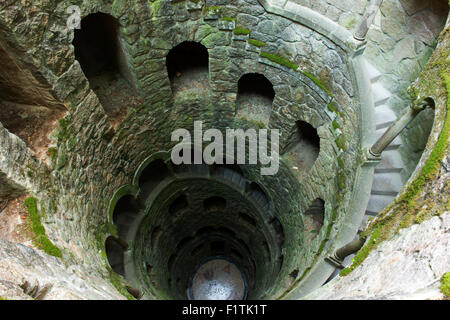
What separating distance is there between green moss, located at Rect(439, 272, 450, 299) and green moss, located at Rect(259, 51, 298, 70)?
5.24 m

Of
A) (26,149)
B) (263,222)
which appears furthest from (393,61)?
(26,149)

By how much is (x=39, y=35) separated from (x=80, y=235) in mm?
3411

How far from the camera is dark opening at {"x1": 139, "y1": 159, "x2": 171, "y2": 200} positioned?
31.6 ft

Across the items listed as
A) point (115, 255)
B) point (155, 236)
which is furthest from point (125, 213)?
point (155, 236)

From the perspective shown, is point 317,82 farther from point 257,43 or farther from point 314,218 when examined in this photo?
point 314,218

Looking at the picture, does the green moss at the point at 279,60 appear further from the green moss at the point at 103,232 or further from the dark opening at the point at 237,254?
the dark opening at the point at 237,254

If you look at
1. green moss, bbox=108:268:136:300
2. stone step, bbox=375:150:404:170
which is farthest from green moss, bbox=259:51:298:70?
green moss, bbox=108:268:136:300

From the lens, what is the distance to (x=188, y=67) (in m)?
8.48

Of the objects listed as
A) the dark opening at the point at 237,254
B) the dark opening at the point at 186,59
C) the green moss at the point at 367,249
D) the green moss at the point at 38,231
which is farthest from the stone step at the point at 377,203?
the dark opening at the point at 237,254

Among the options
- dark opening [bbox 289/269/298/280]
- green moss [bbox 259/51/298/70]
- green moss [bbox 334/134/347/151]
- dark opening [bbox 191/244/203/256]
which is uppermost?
green moss [bbox 259/51/298/70]

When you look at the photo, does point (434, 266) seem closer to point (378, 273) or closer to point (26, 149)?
point (378, 273)

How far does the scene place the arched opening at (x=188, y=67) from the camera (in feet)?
27.0

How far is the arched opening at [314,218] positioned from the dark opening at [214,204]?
4644 millimetres

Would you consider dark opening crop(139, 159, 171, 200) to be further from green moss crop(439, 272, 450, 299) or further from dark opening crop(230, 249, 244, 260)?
green moss crop(439, 272, 450, 299)
